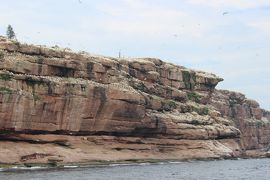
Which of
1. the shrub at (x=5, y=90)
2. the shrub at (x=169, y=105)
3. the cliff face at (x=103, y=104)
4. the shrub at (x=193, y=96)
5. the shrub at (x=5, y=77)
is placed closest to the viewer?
the shrub at (x=5, y=90)

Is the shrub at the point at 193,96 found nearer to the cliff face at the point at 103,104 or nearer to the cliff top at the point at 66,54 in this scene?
the cliff face at the point at 103,104

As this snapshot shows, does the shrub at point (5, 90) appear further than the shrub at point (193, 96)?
No

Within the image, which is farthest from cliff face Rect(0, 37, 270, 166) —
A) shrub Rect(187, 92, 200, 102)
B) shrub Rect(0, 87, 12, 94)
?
shrub Rect(187, 92, 200, 102)

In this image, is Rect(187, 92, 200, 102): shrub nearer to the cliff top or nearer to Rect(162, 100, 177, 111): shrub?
Rect(162, 100, 177, 111): shrub

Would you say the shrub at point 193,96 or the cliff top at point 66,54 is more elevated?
the cliff top at point 66,54

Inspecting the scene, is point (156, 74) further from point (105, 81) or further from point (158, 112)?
point (105, 81)

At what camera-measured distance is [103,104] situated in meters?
110

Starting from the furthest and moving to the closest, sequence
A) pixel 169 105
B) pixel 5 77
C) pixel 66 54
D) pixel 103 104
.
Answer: pixel 169 105
pixel 66 54
pixel 103 104
pixel 5 77

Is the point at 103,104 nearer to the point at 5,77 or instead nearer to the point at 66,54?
the point at 66,54

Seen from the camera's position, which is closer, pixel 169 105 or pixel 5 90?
pixel 5 90

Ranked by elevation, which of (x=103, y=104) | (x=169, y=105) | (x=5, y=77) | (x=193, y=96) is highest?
(x=193, y=96)

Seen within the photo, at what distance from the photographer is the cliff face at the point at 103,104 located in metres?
98.7

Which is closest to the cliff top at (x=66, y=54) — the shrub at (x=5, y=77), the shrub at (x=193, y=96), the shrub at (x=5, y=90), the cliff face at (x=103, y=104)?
the cliff face at (x=103, y=104)

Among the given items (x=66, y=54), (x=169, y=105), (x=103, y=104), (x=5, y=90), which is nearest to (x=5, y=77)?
(x=5, y=90)
